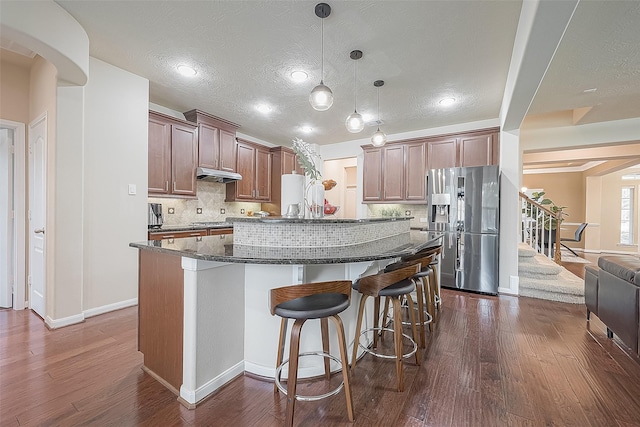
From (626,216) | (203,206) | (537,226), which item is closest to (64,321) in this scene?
(203,206)

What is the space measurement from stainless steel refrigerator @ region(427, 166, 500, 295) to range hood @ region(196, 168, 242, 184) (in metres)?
3.24

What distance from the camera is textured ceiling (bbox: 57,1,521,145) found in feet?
6.96

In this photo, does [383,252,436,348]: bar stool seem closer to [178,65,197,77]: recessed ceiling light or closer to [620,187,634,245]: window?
[178,65,197,77]: recessed ceiling light

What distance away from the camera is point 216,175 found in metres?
4.31

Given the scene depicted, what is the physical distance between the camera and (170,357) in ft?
5.69

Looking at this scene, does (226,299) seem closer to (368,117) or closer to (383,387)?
(383,387)

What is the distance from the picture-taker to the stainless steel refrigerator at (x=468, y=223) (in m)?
3.89

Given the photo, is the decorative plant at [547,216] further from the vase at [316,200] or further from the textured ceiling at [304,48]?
the vase at [316,200]

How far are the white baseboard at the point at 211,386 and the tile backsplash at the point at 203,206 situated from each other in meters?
2.97

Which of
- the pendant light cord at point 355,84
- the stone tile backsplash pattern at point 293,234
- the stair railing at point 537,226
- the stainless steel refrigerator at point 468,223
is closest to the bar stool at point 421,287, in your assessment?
the stone tile backsplash pattern at point 293,234

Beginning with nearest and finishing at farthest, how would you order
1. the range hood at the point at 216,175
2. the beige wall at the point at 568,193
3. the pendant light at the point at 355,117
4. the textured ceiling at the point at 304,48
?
the textured ceiling at the point at 304,48 → the pendant light at the point at 355,117 → the range hood at the point at 216,175 → the beige wall at the point at 568,193

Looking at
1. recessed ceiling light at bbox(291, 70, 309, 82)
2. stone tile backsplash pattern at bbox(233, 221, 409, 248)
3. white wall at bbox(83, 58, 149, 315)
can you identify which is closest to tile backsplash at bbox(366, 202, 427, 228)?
recessed ceiling light at bbox(291, 70, 309, 82)

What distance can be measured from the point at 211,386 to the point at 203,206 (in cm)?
354

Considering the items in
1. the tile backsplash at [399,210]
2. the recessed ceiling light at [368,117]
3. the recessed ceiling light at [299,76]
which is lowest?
the tile backsplash at [399,210]
